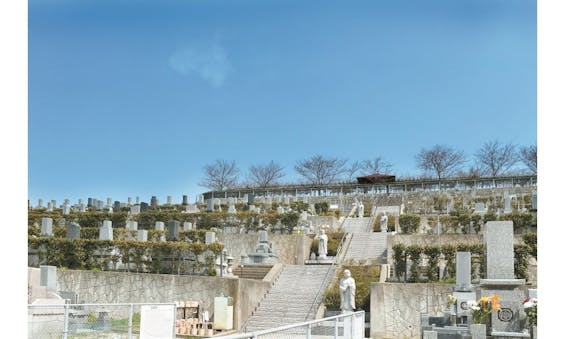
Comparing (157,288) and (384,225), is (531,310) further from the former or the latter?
(384,225)

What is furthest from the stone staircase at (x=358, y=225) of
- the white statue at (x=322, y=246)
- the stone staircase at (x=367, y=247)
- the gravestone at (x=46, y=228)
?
the gravestone at (x=46, y=228)

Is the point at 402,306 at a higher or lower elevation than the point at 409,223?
lower

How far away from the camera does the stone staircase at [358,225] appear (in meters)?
38.7

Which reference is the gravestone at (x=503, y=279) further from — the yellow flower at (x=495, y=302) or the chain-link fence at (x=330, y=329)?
the chain-link fence at (x=330, y=329)

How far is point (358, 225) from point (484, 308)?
85.5 feet

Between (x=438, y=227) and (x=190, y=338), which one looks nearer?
(x=190, y=338)

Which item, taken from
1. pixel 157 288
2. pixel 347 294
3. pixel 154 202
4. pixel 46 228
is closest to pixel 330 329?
pixel 347 294

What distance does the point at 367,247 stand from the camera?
32250 millimetres

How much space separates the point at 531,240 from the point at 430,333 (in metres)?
12.2

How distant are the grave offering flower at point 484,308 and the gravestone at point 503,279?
0.57ft

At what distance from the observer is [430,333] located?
46.9ft
